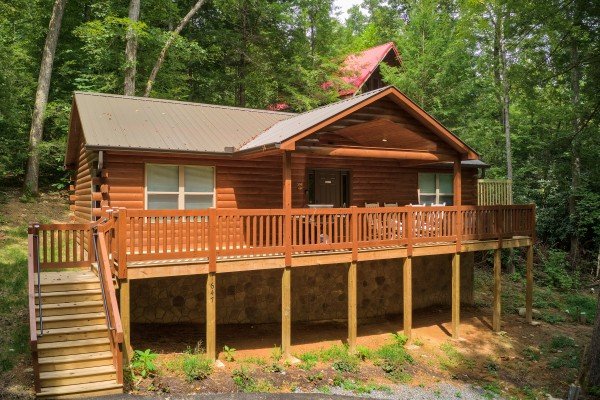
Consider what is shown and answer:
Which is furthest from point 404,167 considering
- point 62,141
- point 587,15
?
point 62,141

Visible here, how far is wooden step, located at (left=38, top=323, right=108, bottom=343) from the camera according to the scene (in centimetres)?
870

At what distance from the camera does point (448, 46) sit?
24.7 m

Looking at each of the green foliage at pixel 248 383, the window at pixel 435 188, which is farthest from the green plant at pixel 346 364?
the window at pixel 435 188

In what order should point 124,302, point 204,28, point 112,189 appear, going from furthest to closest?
1. point 204,28
2. point 112,189
3. point 124,302

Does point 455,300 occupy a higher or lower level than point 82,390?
higher

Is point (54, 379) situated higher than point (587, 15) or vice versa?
point (587, 15)

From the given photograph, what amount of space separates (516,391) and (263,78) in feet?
67.8

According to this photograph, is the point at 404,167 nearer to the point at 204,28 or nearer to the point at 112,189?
the point at 112,189

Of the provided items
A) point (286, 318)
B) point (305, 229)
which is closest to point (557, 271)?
point (305, 229)

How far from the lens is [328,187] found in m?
15.4

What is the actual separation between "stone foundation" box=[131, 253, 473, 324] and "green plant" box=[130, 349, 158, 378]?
3.03 meters

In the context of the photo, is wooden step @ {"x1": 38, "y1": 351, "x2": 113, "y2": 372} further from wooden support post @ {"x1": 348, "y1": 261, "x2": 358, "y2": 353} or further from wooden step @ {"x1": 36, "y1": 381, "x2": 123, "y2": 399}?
wooden support post @ {"x1": 348, "y1": 261, "x2": 358, "y2": 353}

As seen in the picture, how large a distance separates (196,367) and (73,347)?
254 cm

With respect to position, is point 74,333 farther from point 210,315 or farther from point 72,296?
point 210,315
